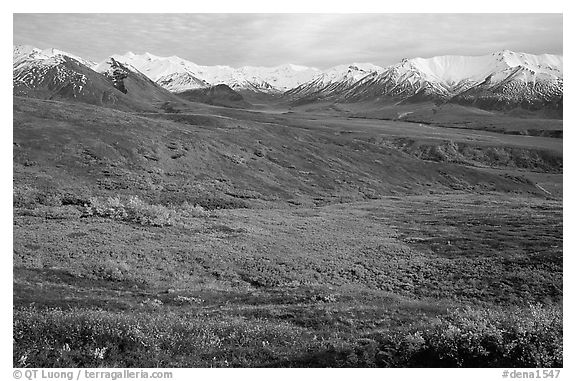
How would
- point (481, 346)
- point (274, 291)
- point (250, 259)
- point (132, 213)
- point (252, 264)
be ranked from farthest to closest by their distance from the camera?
point (132, 213), point (250, 259), point (252, 264), point (274, 291), point (481, 346)

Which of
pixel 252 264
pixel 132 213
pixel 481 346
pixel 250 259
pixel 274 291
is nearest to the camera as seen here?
pixel 481 346

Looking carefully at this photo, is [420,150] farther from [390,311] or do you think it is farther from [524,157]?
[390,311]

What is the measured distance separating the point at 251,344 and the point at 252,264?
9265 mm

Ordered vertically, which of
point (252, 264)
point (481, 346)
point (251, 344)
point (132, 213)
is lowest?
point (251, 344)

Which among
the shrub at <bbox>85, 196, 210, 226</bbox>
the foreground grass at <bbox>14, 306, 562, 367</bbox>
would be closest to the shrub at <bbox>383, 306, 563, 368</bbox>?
the foreground grass at <bbox>14, 306, 562, 367</bbox>

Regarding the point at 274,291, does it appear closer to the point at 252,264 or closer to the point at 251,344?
the point at 252,264

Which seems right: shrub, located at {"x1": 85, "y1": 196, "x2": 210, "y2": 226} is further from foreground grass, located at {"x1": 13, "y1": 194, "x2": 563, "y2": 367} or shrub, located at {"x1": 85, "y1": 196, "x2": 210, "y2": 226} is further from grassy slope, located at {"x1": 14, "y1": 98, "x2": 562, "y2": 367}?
grassy slope, located at {"x1": 14, "y1": 98, "x2": 562, "y2": 367}

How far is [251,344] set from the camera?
13383 mm

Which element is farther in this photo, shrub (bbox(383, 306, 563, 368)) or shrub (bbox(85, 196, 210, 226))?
shrub (bbox(85, 196, 210, 226))

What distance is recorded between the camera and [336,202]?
46781 mm

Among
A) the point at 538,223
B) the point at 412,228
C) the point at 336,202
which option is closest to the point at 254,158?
the point at 336,202

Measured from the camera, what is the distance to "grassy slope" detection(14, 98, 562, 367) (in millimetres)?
13117

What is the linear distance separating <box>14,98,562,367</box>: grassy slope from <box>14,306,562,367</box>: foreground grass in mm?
49

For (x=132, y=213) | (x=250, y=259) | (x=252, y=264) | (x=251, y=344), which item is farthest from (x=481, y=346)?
(x=132, y=213)
